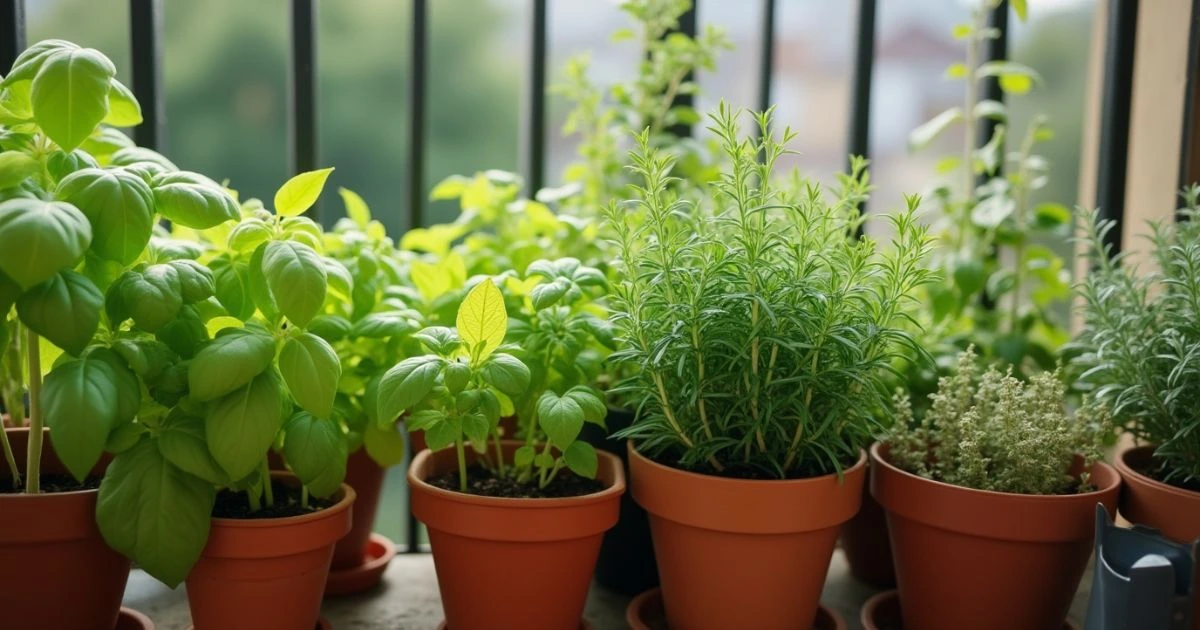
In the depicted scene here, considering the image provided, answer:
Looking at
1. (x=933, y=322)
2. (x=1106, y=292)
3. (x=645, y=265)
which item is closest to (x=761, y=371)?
(x=645, y=265)

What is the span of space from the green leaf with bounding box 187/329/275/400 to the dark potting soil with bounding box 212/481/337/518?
168mm

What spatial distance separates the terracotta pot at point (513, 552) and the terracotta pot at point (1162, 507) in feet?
1.88

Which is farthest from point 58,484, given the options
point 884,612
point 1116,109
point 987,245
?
point 1116,109

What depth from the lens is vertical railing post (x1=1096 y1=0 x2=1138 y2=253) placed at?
4.69 ft

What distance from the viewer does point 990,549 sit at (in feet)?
3.31

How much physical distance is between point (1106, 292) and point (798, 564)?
486 mm

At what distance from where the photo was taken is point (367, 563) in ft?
4.21

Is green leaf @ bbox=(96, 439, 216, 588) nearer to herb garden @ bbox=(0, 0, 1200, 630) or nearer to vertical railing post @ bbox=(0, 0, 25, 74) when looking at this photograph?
herb garden @ bbox=(0, 0, 1200, 630)

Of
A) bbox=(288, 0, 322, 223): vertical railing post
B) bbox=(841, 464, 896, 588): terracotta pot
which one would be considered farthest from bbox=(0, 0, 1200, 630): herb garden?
bbox=(288, 0, 322, 223): vertical railing post

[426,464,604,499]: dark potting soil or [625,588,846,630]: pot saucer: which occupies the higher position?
[426,464,604,499]: dark potting soil

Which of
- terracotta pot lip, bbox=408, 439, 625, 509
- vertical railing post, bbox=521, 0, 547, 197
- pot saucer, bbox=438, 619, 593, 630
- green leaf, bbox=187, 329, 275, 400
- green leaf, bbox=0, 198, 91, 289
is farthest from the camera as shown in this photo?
vertical railing post, bbox=521, 0, 547, 197

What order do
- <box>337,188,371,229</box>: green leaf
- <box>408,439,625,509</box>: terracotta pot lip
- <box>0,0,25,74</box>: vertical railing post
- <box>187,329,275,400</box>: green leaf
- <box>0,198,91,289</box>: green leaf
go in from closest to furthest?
<box>0,198,91,289</box>: green leaf, <box>187,329,275,400</box>: green leaf, <box>408,439,625,509</box>: terracotta pot lip, <box>0,0,25,74</box>: vertical railing post, <box>337,188,371,229</box>: green leaf

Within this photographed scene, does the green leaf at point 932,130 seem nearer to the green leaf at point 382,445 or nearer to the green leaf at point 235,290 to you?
the green leaf at point 382,445

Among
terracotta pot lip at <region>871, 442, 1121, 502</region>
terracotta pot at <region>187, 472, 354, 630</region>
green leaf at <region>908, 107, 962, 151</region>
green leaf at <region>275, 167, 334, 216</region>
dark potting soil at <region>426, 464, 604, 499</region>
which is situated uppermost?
green leaf at <region>908, 107, 962, 151</region>
